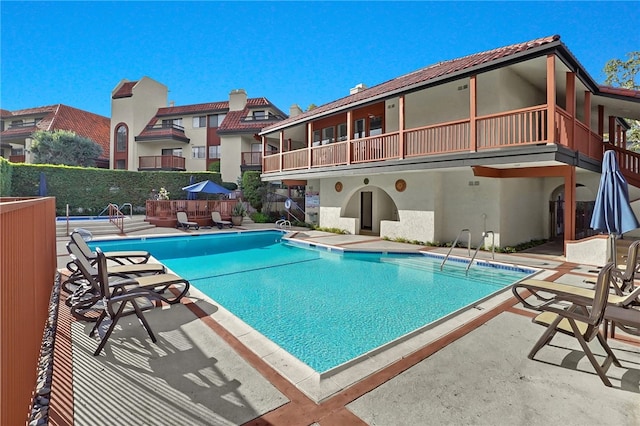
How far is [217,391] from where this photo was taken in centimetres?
296

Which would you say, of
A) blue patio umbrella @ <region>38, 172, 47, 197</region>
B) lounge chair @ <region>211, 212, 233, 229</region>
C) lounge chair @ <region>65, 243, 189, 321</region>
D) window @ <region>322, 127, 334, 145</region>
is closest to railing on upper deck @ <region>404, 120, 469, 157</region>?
window @ <region>322, 127, 334, 145</region>

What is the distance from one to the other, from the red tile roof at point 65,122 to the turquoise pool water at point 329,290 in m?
26.9

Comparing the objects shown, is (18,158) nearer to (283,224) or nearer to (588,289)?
(283,224)

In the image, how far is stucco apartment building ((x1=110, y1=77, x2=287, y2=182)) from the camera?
29062 mm

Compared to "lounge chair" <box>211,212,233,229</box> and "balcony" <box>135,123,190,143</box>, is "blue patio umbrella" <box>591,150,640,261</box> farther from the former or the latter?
"balcony" <box>135,123,190,143</box>

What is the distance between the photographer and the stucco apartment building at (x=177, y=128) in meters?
29.1

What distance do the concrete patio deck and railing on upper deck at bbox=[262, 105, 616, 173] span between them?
6.72m

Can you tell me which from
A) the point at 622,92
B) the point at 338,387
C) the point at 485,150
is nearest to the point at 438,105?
the point at 485,150

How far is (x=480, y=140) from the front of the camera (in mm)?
10344

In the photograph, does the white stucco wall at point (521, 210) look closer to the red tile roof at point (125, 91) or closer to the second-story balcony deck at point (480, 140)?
the second-story balcony deck at point (480, 140)

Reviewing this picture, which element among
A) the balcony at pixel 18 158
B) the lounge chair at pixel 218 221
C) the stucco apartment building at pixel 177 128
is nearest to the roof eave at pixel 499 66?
the lounge chair at pixel 218 221

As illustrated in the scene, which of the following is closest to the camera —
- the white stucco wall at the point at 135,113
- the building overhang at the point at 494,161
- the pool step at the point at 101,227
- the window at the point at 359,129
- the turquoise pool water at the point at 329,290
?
the turquoise pool water at the point at 329,290

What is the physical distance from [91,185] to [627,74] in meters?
38.7

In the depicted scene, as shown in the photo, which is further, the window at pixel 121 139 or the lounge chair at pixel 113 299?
the window at pixel 121 139
